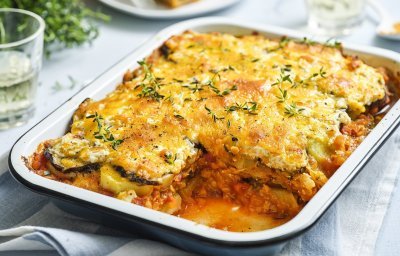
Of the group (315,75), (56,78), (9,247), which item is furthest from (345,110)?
(56,78)

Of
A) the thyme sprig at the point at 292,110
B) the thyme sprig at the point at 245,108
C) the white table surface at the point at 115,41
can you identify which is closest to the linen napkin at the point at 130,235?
the thyme sprig at the point at 292,110

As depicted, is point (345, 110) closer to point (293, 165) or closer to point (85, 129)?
point (293, 165)

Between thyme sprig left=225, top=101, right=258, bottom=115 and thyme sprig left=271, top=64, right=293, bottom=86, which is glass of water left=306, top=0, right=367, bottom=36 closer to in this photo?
thyme sprig left=271, top=64, right=293, bottom=86

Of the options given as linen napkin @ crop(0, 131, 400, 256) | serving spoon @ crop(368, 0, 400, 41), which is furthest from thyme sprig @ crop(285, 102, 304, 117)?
serving spoon @ crop(368, 0, 400, 41)

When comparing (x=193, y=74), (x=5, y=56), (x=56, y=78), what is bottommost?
(x=56, y=78)

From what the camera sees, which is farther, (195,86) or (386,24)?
(386,24)

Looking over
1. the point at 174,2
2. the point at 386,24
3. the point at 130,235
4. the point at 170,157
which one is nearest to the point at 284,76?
the point at 170,157

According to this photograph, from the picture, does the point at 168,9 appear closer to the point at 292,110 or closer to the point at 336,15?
the point at 336,15

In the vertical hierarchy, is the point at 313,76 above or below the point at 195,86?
above
